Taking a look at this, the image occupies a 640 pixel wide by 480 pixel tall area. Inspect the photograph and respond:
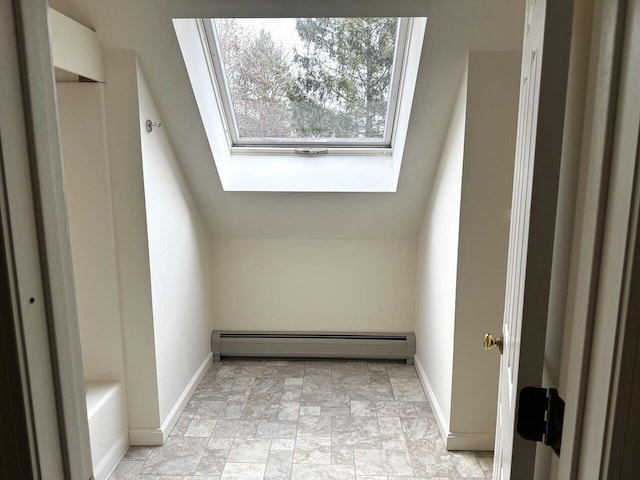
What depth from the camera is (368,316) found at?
335cm

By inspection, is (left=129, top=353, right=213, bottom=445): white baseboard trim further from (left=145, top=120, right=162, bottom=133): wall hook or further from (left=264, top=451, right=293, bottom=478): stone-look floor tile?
(left=145, top=120, right=162, bottom=133): wall hook

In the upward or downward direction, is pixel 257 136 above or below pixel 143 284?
above

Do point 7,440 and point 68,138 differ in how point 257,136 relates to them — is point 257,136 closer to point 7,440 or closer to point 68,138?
point 68,138

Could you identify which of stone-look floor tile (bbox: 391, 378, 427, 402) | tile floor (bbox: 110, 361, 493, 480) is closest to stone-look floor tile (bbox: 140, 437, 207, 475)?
tile floor (bbox: 110, 361, 493, 480)

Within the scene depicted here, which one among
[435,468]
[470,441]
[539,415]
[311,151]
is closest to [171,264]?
[311,151]

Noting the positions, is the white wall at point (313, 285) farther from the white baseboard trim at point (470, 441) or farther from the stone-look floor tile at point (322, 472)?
the stone-look floor tile at point (322, 472)

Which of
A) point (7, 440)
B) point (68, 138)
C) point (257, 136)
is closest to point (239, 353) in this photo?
point (257, 136)

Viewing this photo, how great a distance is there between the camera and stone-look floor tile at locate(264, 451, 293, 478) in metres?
2.06

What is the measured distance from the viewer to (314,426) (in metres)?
2.45

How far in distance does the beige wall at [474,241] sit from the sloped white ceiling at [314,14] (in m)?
0.11

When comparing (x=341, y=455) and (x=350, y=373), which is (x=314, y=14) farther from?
(x=350, y=373)

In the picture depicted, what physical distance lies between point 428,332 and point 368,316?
23.6 inches

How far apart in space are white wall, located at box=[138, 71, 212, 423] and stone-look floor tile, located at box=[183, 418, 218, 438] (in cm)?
14

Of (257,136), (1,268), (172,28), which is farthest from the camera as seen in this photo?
(257,136)
